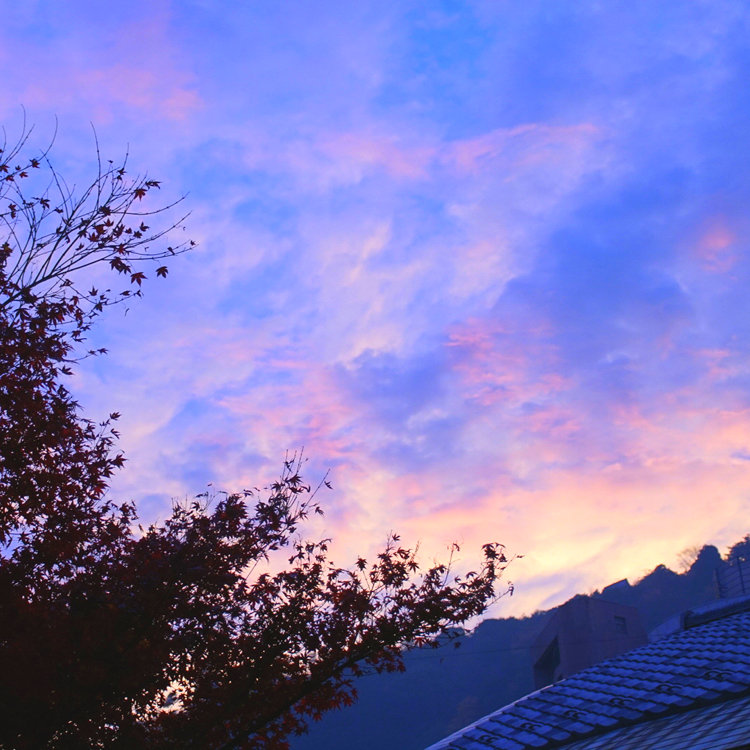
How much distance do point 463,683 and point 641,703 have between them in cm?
6886

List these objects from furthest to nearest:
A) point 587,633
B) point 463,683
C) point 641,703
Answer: point 463,683 → point 587,633 → point 641,703

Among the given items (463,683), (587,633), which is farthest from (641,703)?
(463,683)

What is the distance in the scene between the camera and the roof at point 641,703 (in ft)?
40.9

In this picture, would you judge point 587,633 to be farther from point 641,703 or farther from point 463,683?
point 641,703

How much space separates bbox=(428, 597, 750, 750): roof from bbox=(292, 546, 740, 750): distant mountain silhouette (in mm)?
54866

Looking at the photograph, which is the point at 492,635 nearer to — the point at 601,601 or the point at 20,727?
the point at 601,601

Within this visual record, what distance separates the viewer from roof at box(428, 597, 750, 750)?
12469 mm

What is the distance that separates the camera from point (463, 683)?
3086 inches

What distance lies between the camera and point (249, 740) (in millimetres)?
11422

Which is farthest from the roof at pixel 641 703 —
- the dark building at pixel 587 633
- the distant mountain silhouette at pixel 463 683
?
the distant mountain silhouette at pixel 463 683

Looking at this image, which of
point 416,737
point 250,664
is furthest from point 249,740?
point 416,737

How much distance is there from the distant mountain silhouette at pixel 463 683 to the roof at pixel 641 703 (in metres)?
54.9

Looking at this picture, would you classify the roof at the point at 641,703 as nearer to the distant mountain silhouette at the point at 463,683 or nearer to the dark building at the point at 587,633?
the dark building at the point at 587,633

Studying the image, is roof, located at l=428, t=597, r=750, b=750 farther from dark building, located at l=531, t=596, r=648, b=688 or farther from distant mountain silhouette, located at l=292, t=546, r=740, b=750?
distant mountain silhouette, located at l=292, t=546, r=740, b=750
